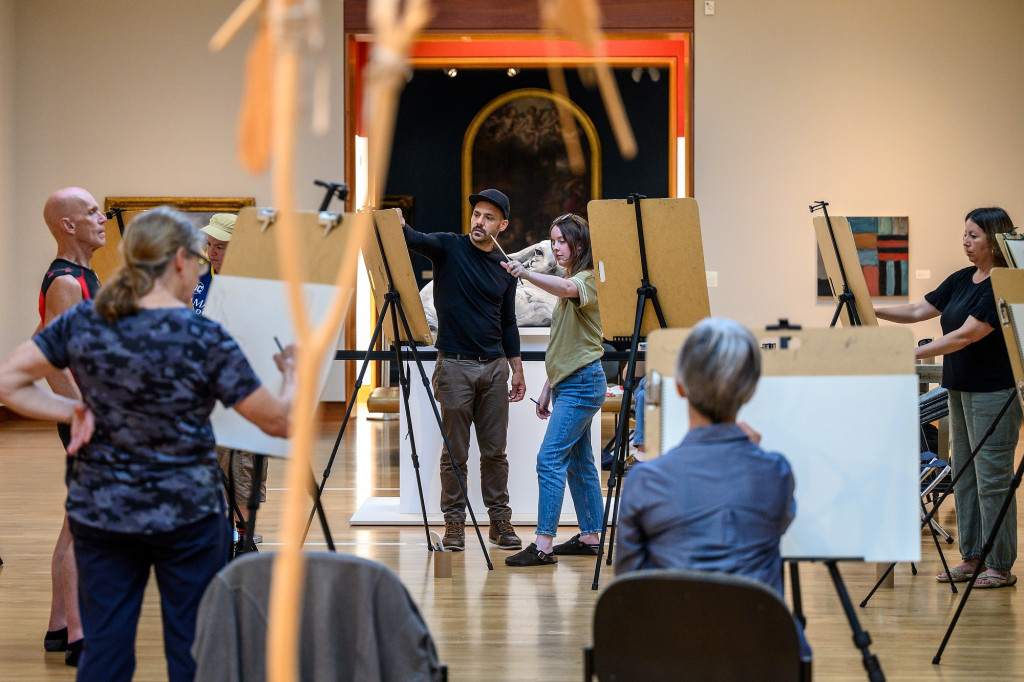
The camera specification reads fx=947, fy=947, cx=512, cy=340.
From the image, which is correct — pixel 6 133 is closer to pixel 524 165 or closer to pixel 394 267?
pixel 524 165

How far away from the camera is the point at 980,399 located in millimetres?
3451

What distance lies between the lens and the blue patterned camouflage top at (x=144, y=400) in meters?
1.68

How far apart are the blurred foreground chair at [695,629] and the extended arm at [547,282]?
85.0 inches

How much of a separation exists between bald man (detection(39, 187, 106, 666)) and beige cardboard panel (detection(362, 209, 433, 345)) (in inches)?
42.7

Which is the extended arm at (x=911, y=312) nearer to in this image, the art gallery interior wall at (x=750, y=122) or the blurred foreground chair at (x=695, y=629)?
the blurred foreground chair at (x=695, y=629)

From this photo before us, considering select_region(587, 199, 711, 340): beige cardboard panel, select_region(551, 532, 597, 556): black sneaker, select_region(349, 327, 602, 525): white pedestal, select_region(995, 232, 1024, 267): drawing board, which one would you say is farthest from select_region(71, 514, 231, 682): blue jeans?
select_region(349, 327, 602, 525): white pedestal

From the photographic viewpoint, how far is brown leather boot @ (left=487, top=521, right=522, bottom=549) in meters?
4.14

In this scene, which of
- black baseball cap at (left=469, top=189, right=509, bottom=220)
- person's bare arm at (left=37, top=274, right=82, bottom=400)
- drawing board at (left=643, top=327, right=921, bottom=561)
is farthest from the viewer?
black baseball cap at (left=469, top=189, right=509, bottom=220)

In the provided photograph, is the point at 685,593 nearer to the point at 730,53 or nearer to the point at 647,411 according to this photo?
the point at 647,411

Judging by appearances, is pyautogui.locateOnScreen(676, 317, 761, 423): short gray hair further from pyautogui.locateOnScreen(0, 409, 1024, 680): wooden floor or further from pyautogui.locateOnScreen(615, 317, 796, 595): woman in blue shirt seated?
pyautogui.locateOnScreen(0, 409, 1024, 680): wooden floor

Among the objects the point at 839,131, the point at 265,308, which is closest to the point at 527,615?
the point at 265,308

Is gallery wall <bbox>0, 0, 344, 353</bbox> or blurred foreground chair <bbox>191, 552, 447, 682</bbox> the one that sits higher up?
gallery wall <bbox>0, 0, 344, 353</bbox>

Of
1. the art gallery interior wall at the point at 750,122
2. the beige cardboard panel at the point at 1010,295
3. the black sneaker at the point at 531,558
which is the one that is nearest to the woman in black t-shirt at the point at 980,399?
the beige cardboard panel at the point at 1010,295

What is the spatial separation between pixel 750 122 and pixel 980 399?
18.2ft
